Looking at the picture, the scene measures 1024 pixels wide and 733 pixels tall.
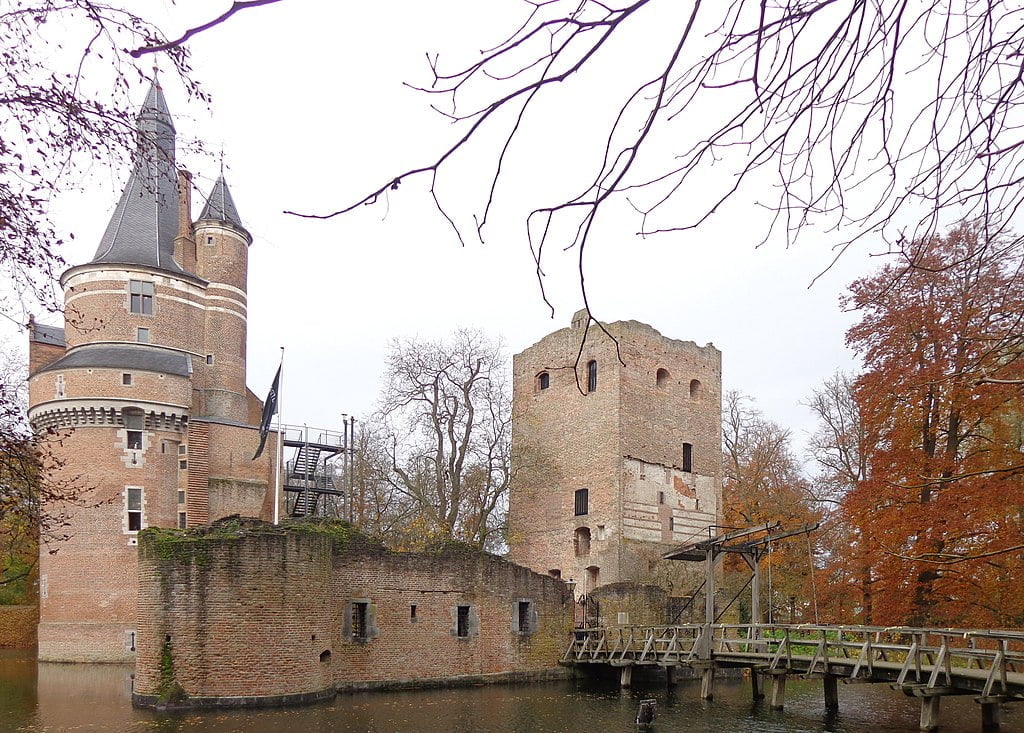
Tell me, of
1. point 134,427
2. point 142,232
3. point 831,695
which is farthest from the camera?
point 142,232

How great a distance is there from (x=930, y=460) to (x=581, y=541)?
16.0m

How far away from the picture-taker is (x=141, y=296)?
108 feet

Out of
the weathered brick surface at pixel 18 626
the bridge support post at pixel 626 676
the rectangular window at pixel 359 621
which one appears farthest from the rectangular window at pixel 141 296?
the bridge support post at pixel 626 676

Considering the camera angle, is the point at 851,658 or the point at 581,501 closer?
the point at 851,658

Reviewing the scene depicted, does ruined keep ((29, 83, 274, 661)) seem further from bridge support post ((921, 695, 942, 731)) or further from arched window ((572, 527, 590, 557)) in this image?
bridge support post ((921, 695, 942, 731))

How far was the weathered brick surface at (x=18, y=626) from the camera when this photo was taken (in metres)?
35.1

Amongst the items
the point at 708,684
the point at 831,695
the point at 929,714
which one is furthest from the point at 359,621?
the point at 929,714

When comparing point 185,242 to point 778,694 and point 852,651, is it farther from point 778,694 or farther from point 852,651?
point 852,651

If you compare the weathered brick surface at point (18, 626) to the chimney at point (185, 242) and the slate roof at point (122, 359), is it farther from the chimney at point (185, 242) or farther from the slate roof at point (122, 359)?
the chimney at point (185, 242)

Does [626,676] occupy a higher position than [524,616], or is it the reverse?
[524,616]

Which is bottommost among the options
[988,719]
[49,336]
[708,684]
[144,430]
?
[708,684]

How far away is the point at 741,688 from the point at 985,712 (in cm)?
954

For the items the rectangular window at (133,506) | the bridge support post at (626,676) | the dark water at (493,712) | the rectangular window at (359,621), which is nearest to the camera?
the dark water at (493,712)

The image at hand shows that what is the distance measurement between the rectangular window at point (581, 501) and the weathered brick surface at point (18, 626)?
2040 cm
